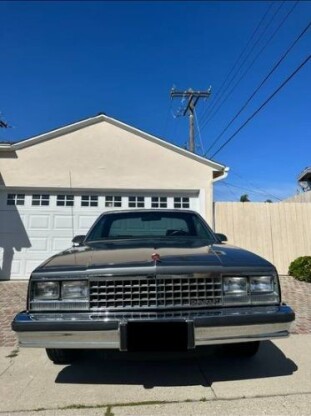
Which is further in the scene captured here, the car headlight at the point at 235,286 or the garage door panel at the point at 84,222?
the garage door panel at the point at 84,222

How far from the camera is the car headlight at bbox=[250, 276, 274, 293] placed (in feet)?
10.7

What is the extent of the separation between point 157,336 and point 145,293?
0.34 meters

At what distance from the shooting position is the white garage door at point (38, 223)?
10.5 meters

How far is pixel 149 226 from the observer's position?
510 centimetres

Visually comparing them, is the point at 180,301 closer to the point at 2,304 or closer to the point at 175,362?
the point at 175,362

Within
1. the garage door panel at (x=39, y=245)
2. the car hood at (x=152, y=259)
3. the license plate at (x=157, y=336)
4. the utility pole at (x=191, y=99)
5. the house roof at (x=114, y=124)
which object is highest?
the utility pole at (x=191, y=99)

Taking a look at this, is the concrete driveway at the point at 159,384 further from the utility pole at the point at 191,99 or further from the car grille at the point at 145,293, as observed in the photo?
the utility pole at the point at 191,99

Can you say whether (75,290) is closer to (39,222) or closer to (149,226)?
(149,226)

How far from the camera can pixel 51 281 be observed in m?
3.14

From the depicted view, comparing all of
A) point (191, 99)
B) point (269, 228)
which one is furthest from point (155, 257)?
point (191, 99)

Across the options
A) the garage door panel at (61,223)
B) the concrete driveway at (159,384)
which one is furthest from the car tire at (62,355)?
the garage door panel at (61,223)

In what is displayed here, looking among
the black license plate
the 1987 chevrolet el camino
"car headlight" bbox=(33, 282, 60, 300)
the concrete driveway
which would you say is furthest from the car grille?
the concrete driveway

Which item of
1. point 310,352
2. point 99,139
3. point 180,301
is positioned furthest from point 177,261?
point 99,139

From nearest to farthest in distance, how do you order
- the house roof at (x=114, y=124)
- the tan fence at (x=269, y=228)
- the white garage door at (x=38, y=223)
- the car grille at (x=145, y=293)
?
the car grille at (x=145, y=293) < the white garage door at (x=38, y=223) < the house roof at (x=114, y=124) < the tan fence at (x=269, y=228)
